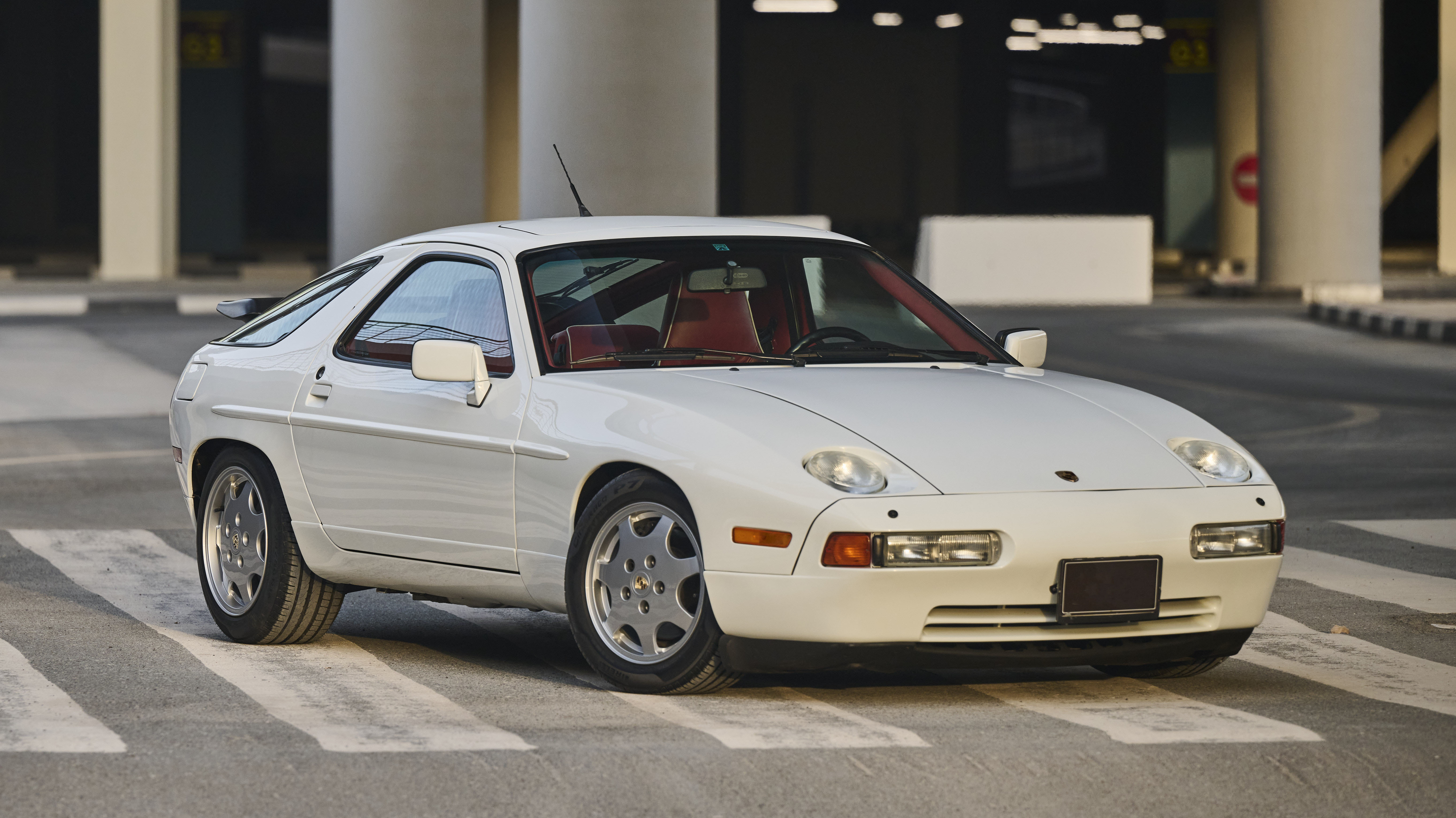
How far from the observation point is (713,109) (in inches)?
722

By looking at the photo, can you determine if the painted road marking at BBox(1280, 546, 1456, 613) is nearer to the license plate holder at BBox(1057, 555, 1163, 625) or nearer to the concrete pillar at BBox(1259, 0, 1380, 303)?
the license plate holder at BBox(1057, 555, 1163, 625)

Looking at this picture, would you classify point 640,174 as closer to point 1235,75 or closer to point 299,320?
point 299,320

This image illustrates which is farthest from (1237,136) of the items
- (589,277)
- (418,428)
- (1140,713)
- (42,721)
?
(42,721)

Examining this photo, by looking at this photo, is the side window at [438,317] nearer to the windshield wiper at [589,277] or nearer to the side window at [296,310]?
the windshield wiper at [589,277]

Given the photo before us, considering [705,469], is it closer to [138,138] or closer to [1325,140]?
[1325,140]

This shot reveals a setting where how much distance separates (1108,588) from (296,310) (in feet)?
10.9

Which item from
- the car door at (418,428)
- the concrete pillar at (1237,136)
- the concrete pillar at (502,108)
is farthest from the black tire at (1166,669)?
the concrete pillar at (1237,136)

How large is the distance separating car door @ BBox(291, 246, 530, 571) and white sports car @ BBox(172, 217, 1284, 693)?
11mm

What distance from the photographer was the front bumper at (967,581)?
6.11m

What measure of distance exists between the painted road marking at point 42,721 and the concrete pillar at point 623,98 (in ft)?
35.3

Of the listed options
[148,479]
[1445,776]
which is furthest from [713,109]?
[1445,776]

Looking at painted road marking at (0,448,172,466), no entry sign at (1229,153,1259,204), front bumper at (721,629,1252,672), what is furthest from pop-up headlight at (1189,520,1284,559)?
no entry sign at (1229,153,1259,204)

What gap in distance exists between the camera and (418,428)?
7.25 meters

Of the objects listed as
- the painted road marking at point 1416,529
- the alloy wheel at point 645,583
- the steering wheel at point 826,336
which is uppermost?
the steering wheel at point 826,336
